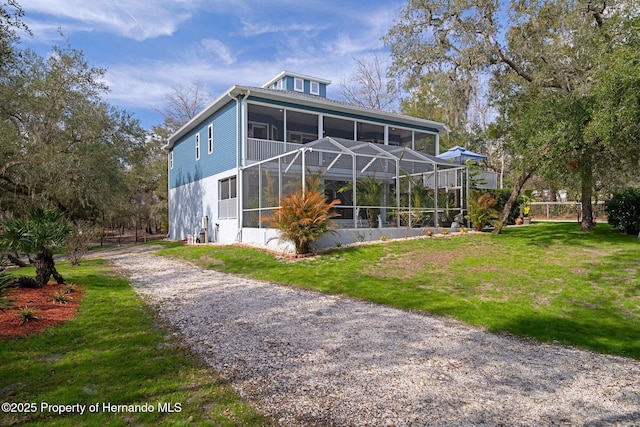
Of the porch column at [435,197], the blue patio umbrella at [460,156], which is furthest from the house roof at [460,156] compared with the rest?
the porch column at [435,197]

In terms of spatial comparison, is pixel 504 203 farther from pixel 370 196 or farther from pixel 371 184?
pixel 370 196

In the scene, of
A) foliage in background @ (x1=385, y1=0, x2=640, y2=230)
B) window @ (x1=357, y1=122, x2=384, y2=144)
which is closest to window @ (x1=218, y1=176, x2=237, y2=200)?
window @ (x1=357, y1=122, x2=384, y2=144)

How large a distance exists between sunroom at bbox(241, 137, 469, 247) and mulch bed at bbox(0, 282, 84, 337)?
22.3ft

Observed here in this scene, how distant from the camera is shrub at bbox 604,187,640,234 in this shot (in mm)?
12492

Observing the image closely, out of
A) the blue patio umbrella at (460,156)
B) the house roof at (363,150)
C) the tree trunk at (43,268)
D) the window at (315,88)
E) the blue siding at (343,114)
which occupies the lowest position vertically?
the tree trunk at (43,268)

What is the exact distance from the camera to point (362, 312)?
588cm

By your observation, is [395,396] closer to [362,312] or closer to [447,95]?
[362,312]

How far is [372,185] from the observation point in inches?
525

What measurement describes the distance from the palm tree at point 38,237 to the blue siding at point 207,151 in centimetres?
855

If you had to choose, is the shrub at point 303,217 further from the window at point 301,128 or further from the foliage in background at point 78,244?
the window at point 301,128

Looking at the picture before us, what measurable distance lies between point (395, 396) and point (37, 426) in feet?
8.69

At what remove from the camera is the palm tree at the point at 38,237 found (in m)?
6.42

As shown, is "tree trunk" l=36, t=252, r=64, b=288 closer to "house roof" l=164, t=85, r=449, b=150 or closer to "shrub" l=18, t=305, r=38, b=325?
"shrub" l=18, t=305, r=38, b=325

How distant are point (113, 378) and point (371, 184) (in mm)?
10946
